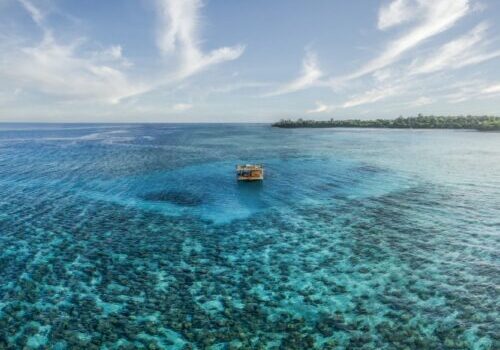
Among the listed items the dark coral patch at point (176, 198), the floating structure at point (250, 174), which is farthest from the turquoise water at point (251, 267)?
the floating structure at point (250, 174)

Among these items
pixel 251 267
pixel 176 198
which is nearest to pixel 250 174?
pixel 176 198

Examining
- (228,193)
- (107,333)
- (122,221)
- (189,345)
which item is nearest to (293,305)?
(189,345)

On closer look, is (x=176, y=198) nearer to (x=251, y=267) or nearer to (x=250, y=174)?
(x=250, y=174)

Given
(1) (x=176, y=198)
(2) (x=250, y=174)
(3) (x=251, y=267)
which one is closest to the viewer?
(3) (x=251, y=267)

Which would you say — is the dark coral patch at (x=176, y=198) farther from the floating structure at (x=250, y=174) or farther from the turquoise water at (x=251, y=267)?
the floating structure at (x=250, y=174)

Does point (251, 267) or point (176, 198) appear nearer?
point (251, 267)

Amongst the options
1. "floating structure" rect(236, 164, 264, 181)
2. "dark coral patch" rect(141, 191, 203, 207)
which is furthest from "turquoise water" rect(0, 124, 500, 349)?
"floating structure" rect(236, 164, 264, 181)

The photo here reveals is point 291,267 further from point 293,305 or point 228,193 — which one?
point 228,193

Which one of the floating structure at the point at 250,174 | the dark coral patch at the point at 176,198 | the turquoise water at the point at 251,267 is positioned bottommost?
the turquoise water at the point at 251,267
